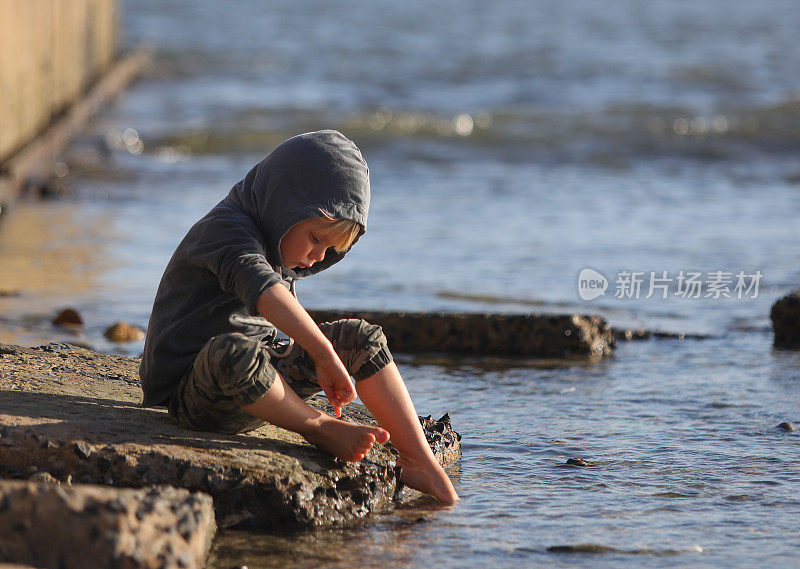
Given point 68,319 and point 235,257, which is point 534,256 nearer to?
point 68,319

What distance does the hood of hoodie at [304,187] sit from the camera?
282 cm

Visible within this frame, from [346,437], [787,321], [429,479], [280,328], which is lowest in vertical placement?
[429,479]

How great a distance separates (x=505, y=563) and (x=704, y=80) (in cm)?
1928

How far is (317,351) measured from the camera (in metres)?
2.64

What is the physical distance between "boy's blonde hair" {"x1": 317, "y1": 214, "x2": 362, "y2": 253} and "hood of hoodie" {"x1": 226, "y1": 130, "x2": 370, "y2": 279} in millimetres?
23

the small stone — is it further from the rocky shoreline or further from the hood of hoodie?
the hood of hoodie

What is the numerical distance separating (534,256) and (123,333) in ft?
9.34

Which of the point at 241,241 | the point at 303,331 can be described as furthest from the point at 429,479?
the point at 241,241

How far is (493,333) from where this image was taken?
455cm

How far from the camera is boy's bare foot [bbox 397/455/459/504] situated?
9.36 feet

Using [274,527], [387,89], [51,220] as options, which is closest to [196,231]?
[274,527]

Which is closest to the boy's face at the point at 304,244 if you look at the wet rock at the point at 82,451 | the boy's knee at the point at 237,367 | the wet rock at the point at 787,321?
the boy's knee at the point at 237,367

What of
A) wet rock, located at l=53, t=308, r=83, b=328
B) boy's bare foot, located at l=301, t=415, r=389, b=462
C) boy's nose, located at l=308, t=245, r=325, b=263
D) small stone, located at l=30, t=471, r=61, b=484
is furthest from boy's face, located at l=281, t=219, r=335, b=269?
wet rock, located at l=53, t=308, r=83, b=328

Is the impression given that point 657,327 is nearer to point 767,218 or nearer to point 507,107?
point 767,218
